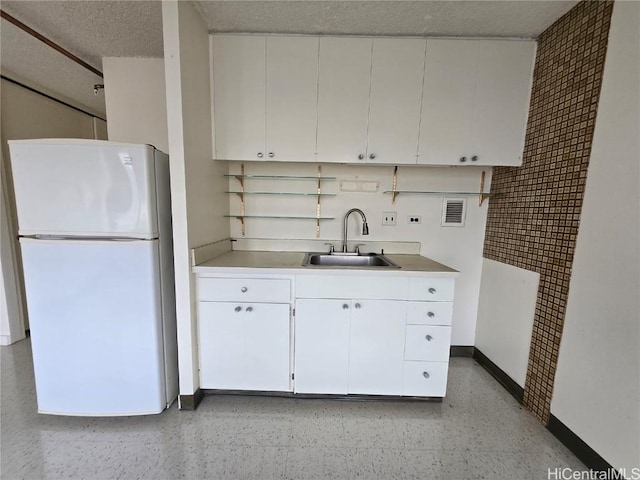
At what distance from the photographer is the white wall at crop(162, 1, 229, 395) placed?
55.3 inches

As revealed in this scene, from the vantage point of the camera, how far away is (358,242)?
223 centimetres

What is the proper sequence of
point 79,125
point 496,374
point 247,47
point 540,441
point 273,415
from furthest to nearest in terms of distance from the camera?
point 79,125 < point 496,374 < point 247,47 < point 273,415 < point 540,441

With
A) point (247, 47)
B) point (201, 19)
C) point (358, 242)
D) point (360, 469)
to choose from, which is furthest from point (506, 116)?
point (360, 469)

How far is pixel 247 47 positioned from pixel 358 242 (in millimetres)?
1644

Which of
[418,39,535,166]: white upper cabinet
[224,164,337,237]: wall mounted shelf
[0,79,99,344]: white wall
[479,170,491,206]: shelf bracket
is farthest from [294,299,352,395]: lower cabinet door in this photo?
[0,79,99,344]: white wall

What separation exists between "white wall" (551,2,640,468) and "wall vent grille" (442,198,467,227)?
2.77 feet

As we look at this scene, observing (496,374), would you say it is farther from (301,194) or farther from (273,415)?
(301,194)

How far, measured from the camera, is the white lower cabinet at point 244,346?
1.63 m

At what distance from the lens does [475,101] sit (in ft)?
5.90

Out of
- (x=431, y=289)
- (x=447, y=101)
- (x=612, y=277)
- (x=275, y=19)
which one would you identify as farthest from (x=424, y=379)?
(x=275, y=19)

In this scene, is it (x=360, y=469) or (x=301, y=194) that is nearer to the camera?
(x=360, y=469)

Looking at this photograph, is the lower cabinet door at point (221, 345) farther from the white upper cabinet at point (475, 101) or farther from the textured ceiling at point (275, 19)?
the textured ceiling at point (275, 19)

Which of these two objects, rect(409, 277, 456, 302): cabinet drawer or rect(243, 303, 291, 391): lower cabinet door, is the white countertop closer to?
rect(409, 277, 456, 302): cabinet drawer

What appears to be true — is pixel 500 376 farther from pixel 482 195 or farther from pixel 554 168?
pixel 554 168
